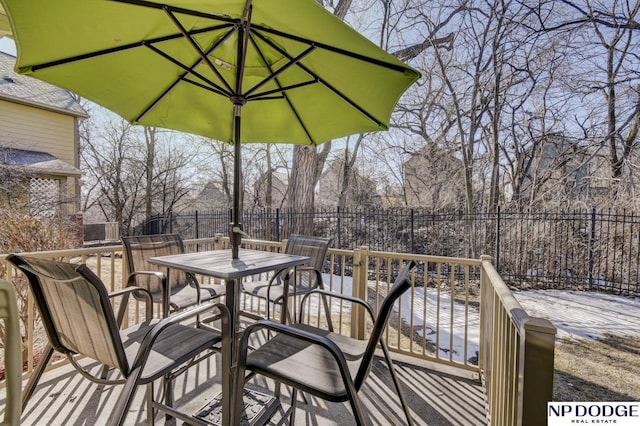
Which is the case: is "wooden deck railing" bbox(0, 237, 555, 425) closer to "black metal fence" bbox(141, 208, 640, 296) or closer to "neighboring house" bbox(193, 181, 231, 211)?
"black metal fence" bbox(141, 208, 640, 296)

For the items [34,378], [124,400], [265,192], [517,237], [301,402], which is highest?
[265,192]

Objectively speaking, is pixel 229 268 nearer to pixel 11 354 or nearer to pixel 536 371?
pixel 11 354

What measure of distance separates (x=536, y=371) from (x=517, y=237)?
274 inches

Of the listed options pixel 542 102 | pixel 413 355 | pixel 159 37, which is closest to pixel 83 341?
pixel 159 37

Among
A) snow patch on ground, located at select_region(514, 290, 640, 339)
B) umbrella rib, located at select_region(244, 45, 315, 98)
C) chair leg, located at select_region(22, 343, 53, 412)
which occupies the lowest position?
snow patch on ground, located at select_region(514, 290, 640, 339)

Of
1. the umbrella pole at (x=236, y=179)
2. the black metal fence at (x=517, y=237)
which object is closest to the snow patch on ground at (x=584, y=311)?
the black metal fence at (x=517, y=237)

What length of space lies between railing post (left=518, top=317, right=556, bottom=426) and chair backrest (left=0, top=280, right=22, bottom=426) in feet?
4.77

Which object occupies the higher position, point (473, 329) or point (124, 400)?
point (124, 400)

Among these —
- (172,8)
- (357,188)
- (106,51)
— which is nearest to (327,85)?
(172,8)

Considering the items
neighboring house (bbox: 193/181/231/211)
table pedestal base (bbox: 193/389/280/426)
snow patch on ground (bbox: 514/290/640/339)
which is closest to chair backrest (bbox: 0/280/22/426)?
table pedestal base (bbox: 193/389/280/426)

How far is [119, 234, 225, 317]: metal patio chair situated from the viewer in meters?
2.56

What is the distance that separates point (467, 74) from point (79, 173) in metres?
11.6

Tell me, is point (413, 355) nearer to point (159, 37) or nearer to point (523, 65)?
point (159, 37)

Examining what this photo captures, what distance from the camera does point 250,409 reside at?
2057mm
